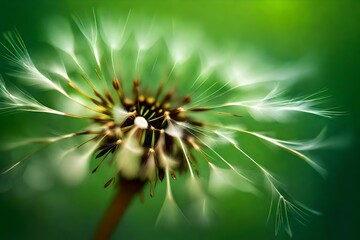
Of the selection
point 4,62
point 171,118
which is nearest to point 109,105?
point 171,118

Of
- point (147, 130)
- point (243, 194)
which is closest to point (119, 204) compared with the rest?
point (147, 130)

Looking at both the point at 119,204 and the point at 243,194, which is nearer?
the point at 119,204

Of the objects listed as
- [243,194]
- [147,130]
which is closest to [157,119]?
[147,130]

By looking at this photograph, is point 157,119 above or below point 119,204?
above

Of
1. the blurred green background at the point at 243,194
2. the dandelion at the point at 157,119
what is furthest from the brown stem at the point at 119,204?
the blurred green background at the point at 243,194

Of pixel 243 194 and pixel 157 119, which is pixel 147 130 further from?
pixel 243 194

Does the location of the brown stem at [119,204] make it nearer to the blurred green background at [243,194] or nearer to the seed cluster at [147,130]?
the seed cluster at [147,130]
